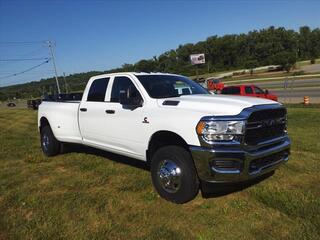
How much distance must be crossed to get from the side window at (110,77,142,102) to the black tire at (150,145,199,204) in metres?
1.23

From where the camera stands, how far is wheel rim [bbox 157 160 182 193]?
15.9 ft

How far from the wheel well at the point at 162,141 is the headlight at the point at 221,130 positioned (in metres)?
0.45

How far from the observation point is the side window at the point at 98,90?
263 inches

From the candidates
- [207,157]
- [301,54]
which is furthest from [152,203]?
[301,54]

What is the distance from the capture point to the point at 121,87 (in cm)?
629

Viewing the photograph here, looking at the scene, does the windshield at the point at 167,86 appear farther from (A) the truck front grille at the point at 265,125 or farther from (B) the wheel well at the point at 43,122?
(B) the wheel well at the point at 43,122

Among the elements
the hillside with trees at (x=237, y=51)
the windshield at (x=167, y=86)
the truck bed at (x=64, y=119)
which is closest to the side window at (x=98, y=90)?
the truck bed at (x=64, y=119)

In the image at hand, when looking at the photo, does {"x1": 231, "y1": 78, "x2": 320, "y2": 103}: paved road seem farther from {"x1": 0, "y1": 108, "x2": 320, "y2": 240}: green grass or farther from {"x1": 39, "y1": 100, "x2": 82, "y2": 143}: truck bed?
{"x1": 0, "y1": 108, "x2": 320, "y2": 240}: green grass

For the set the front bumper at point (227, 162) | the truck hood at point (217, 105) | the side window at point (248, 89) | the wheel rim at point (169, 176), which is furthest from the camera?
the side window at point (248, 89)

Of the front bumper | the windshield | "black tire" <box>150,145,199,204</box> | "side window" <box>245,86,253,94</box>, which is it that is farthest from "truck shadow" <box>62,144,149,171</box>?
"side window" <box>245,86,253,94</box>

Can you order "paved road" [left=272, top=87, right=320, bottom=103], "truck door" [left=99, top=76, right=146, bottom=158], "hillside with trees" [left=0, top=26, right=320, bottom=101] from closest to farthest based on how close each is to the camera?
"truck door" [left=99, top=76, right=146, bottom=158]
"paved road" [left=272, top=87, right=320, bottom=103]
"hillside with trees" [left=0, top=26, right=320, bottom=101]

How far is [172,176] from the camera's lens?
490 centimetres

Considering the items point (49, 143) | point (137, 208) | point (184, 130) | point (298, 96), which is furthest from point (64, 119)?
point (298, 96)

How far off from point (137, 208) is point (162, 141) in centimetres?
105
